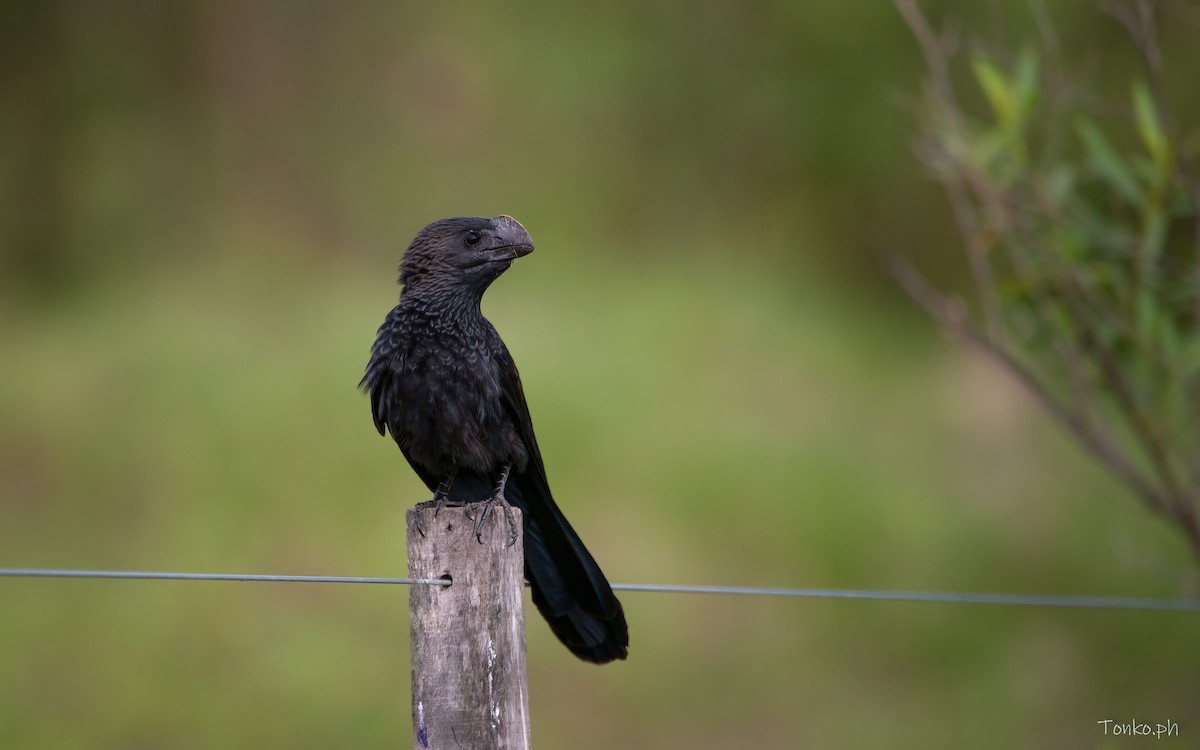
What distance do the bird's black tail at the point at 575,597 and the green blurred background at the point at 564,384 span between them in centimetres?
315

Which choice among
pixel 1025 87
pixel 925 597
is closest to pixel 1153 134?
pixel 1025 87

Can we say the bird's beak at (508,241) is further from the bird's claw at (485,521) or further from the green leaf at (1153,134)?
the green leaf at (1153,134)

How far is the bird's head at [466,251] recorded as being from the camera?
295cm

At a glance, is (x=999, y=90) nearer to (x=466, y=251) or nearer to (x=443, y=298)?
(x=466, y=251)

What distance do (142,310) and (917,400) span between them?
14.2ft

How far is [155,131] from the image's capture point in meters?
6.76

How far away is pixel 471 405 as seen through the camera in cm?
278

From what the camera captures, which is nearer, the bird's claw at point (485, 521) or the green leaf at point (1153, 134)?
the bird's claw at point (485, 521)

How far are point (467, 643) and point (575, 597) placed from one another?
615 mm

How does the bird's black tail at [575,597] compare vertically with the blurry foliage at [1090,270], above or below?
below

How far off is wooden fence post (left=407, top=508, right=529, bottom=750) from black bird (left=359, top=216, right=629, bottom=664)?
0.55 m

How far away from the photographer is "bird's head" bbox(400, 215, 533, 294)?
9.68 ft

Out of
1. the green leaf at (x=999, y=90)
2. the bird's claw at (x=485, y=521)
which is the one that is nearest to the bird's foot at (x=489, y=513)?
the bird's claw at (x=485, y=521)

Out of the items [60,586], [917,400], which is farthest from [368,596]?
[917,400]
